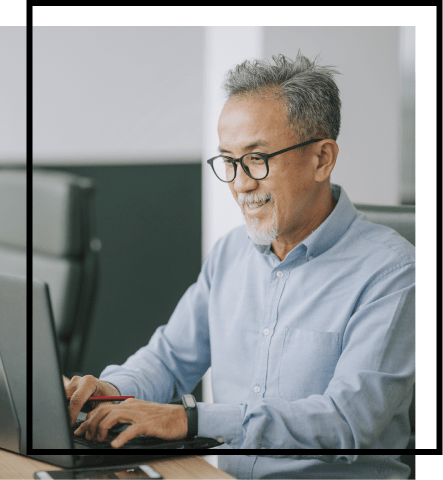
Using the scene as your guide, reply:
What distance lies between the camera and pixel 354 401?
A: 34.8 inches

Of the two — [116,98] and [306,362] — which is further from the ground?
[116,98]

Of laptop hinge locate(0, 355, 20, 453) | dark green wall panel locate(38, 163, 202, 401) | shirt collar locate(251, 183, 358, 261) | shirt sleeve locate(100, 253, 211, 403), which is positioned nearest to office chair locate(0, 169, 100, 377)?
shirt sleeve locate(100, 253, 211, 403)

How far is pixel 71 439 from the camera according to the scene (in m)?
0.80

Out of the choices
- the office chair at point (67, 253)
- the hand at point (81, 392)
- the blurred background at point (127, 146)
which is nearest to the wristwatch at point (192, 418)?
the hand at point (81, 392)

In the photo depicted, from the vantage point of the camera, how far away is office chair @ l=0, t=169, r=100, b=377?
1.42 meters

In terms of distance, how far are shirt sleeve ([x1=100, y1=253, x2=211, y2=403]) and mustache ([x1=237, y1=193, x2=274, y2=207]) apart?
0.23m

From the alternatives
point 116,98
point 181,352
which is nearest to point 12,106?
point 116,98

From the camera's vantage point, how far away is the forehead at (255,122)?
1.01 m

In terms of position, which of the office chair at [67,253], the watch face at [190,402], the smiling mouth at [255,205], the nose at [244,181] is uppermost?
the nose at [244,181]

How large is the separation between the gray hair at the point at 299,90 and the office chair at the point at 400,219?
0.60 ft

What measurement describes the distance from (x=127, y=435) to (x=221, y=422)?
0.16 metres

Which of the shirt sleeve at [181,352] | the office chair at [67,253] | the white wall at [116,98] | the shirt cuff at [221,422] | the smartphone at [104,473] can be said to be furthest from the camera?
the white wall at [116,98]

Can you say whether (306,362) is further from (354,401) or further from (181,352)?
(181,352)

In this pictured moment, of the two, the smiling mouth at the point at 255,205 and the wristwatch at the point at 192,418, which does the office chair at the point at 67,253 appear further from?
the wristwatch at the point at 192,418
